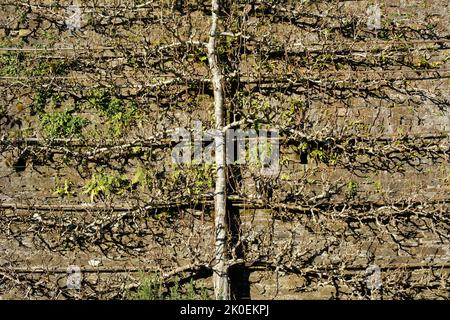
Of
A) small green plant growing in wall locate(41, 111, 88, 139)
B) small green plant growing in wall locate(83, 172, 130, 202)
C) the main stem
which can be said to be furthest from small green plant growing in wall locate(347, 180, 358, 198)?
small green plant growing in wall locate(41, 111, 88, 139)

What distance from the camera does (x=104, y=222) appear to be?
21.6 ft

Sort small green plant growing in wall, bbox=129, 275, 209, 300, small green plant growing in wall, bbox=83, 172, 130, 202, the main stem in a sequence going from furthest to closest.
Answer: small green plant growing in wall, bbox=83, 172, 130, 202
the main stem
small green plant growing in wall, bbox=129, 275, 209, 300

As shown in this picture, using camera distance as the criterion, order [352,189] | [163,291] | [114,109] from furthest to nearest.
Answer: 1. [114,109]
2. [352,189]
3. [163,291]

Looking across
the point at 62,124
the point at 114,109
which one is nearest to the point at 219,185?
the point at 114,109

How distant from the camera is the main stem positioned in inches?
254

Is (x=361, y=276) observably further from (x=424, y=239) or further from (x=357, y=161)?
(x=357, y=161)

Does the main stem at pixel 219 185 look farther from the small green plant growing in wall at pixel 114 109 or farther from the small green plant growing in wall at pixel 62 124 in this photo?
the small green plant growing in wall at pixel 62 124

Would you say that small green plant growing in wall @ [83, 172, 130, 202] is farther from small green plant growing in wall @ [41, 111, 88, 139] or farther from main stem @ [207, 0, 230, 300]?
main stem @ [207, 0, 230, 300]

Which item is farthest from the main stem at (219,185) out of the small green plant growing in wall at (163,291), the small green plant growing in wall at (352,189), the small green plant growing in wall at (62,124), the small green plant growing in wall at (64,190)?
the small green plant growing in wall at (64,190)

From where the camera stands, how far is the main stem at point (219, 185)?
645 centimetres

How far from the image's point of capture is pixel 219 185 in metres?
6.55

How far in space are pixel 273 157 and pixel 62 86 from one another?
2.75 meters

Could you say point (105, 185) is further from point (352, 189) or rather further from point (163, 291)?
point (352, 189)
